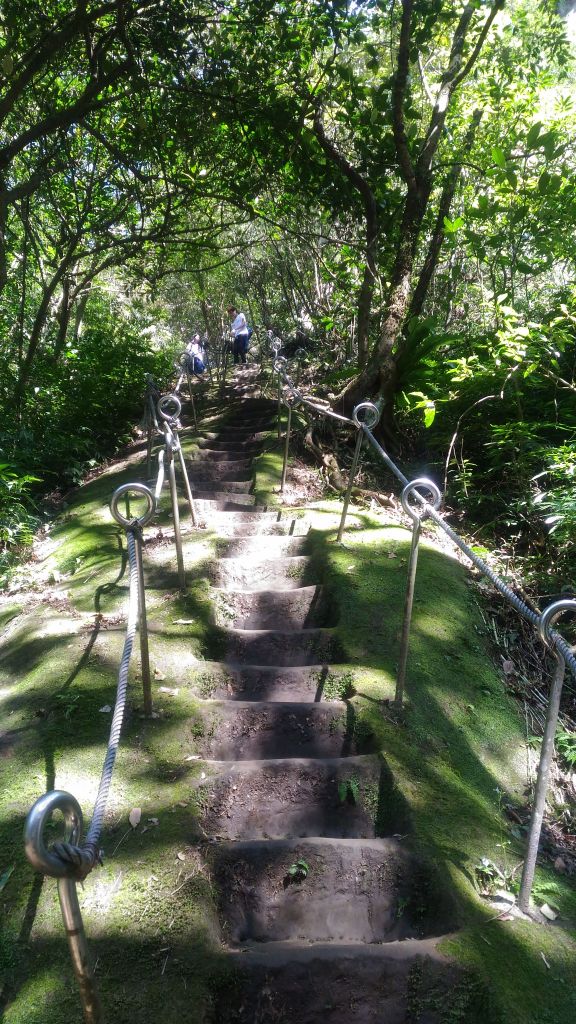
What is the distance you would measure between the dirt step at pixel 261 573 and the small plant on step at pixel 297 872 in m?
2.36

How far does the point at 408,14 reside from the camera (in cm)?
579

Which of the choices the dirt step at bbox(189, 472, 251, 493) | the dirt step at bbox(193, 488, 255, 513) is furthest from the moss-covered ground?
the dirt step at bbox(189, 472, 251, 493)

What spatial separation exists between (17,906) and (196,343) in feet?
46.9

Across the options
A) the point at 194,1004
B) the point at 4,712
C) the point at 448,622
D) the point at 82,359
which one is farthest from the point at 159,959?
the point at 82,359

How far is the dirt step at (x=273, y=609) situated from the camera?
4.27 meters

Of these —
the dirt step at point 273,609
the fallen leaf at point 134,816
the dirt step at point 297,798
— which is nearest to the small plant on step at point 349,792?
the dirt step at point 297,798

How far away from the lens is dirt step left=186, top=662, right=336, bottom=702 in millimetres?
3496

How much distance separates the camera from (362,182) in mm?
7398

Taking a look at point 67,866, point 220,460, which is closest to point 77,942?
point 67,866

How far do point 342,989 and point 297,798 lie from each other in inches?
34.6

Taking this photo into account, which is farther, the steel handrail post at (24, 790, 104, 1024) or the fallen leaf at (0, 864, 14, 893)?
the fallen leaf at (0, 864, 14, 893)

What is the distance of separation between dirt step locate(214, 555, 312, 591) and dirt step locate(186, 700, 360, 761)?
4.92 ft

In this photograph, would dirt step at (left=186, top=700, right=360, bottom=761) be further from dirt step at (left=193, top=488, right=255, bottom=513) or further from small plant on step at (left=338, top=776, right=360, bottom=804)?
dirt step at (left=193, top=488, right=255, bottom=513)

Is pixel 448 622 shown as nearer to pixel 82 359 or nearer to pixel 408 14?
pixel 408 14
